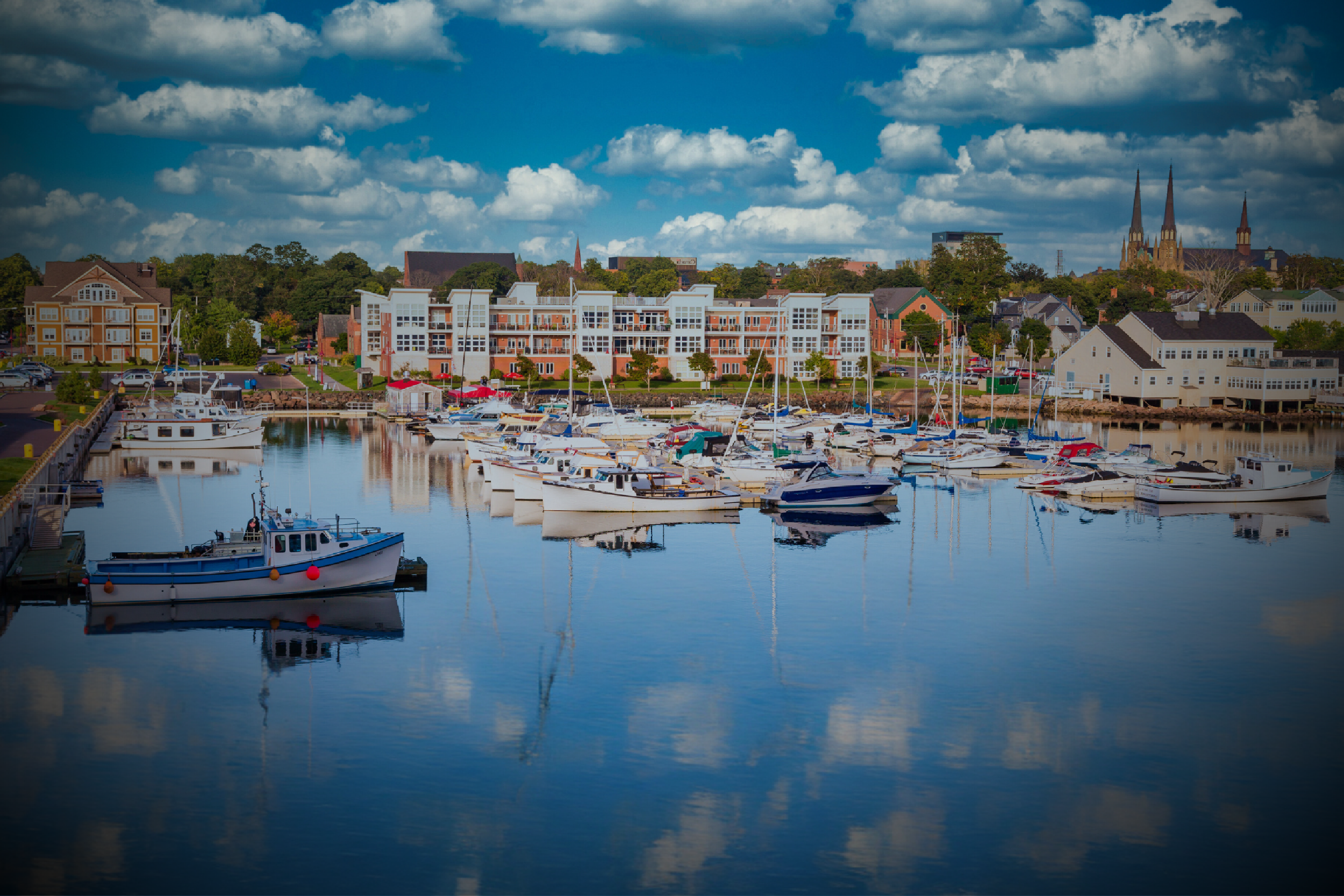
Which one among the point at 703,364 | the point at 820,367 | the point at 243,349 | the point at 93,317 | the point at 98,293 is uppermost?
the point at 98,293

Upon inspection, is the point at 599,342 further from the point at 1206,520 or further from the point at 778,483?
the point at 1206,520

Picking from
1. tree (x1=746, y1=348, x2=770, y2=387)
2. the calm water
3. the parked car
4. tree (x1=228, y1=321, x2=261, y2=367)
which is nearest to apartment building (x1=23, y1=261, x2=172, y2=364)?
tree (x1=228, y1=321, x2=261, y2=367)

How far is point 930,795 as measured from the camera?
2088 cm

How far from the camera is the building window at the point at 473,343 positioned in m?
103

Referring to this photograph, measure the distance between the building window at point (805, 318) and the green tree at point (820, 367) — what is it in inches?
146

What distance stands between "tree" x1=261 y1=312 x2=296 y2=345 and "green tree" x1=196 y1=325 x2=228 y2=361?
87.5 feet

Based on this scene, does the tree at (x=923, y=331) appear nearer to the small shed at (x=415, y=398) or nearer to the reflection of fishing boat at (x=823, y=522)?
the small shed at (x=415, y=398)

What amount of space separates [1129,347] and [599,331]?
1818 inches

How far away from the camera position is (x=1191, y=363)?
9531 cm

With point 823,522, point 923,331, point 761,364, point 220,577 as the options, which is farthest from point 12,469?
point 923,331

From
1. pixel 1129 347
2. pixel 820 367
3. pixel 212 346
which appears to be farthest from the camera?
pixel 212 346

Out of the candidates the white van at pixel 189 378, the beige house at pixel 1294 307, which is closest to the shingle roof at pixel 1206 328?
the beige house at pixel 1294 307

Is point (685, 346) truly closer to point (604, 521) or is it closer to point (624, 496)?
point (624, 496)

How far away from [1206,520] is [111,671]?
41.6 m
